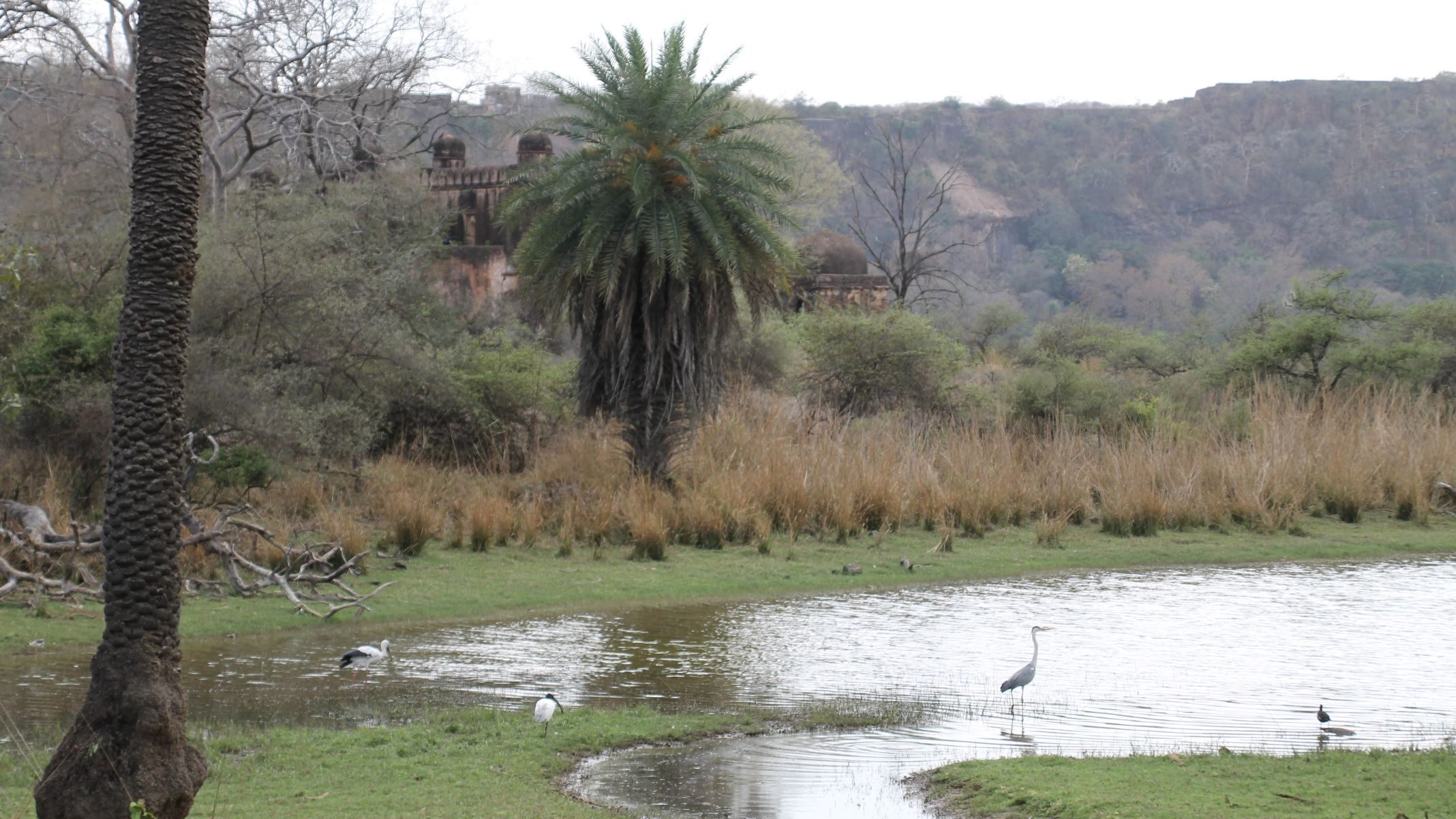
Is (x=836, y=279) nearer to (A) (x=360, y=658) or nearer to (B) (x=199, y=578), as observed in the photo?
(B) (x=199, y=578)

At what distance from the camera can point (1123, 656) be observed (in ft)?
33.8

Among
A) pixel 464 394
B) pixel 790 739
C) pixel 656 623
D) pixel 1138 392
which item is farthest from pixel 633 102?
pixel 1138 392

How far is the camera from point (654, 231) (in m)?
16.1

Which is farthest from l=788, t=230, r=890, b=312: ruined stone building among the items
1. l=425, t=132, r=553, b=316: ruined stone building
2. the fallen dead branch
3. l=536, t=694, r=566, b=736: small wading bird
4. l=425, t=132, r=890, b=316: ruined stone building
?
l=536, t=694, r=566, b=736: small wading bird

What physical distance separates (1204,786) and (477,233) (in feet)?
83.6

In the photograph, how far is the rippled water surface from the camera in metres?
7.32

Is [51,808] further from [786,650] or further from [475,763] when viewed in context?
[786,650]

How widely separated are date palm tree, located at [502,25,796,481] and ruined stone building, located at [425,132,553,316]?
1102 centimetres

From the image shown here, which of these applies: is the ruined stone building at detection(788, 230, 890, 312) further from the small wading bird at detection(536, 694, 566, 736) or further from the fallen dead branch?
the small wading bird at detection(536, 694, 566, 736)

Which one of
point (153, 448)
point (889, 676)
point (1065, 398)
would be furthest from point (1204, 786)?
point (1065, 398)

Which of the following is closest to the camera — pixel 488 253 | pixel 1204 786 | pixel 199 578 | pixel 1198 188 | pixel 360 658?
pixel 1204 786

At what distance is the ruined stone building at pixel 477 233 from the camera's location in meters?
28.5

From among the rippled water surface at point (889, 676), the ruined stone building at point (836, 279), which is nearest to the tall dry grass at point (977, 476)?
the rippled water surface at point (889, 676)

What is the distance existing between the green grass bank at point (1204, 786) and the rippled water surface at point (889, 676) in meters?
0.40
